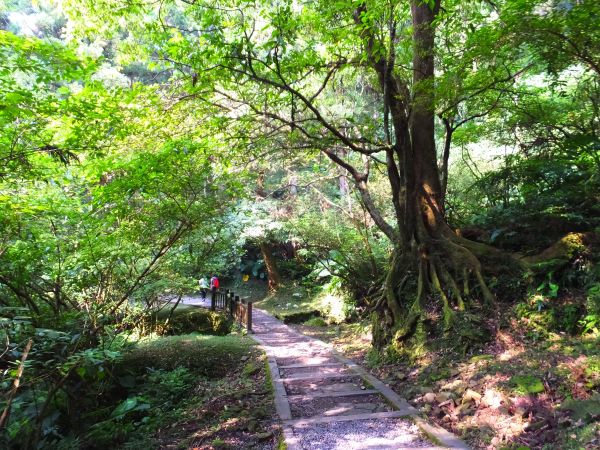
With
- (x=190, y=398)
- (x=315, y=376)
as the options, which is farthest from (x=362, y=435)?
(x=190, y=398)

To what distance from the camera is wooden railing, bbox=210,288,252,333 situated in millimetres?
10875

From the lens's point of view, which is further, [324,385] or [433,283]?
[433,283]

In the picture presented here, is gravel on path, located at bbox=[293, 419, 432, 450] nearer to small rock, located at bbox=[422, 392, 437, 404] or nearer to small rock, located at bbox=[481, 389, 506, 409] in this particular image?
small rock, located at bbox=[422, 392, 437, 404]

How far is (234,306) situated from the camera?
40.9 ft

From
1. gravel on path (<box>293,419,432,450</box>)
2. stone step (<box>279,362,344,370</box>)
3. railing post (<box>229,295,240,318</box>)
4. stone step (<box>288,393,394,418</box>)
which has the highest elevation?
railing post (<box>229,295,240,318</box>)

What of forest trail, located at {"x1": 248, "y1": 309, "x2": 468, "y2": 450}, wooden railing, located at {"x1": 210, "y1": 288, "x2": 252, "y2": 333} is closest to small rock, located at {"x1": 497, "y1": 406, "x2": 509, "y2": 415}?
forest trail, located at {"x1": 248, "y1": 309, "x2": 468, "y2": 450}

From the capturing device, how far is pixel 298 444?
4.27m

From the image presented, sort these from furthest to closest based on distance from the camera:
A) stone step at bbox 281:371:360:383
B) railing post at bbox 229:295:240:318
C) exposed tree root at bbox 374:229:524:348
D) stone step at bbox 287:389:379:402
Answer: railing post at bbox 229:295:240:318 → exposed tree root at bbox 374:229:524:348 → stone step at bbox 281:371:360:383 → stone step at bbox 287:389:379:402

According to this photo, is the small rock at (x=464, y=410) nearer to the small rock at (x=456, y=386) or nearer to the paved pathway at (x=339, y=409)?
the small rock at (x=456, y=386)

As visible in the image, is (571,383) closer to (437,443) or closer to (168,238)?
(437,443)

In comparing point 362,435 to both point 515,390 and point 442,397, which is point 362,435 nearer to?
point 442,397

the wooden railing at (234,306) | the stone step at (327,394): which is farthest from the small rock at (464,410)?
the wooden railing at (234,306)

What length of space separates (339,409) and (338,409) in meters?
0.01

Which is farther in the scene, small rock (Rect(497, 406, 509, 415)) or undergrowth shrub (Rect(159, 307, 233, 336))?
undergrowth shrub (Rect(159, 307, 233, 336))
